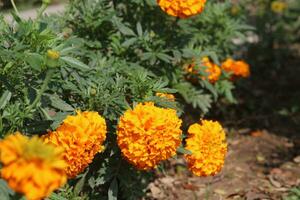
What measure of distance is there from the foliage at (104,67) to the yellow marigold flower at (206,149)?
183mm

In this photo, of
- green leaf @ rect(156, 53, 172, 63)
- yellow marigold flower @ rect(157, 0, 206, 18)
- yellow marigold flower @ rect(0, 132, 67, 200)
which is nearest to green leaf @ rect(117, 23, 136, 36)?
green leaf @ rect(156, 53, 172, 63)

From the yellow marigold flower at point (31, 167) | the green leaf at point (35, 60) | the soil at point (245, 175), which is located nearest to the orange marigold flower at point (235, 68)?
the soil at point (245, 175)

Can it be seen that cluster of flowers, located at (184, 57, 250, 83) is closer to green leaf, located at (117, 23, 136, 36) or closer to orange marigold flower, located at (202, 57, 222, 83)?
orange marigold flower, located at (202, 57, 222, 83)

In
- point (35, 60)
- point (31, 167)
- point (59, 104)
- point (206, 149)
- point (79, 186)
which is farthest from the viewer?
point (79, 186)

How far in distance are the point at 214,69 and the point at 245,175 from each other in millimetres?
752

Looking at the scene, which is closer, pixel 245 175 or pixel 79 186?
pixel 79 186

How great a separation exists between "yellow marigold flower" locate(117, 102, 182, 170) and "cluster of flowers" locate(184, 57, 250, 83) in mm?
1334

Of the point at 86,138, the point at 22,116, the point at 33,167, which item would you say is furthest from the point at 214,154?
the point at 33,167

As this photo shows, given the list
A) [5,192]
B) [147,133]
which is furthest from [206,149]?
[5,192]

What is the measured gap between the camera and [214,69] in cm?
409

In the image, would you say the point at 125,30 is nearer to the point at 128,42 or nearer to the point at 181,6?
the point at 128,42

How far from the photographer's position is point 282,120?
492 cm

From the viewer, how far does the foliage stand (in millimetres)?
2533

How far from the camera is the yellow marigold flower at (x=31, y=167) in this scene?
1633 mm
